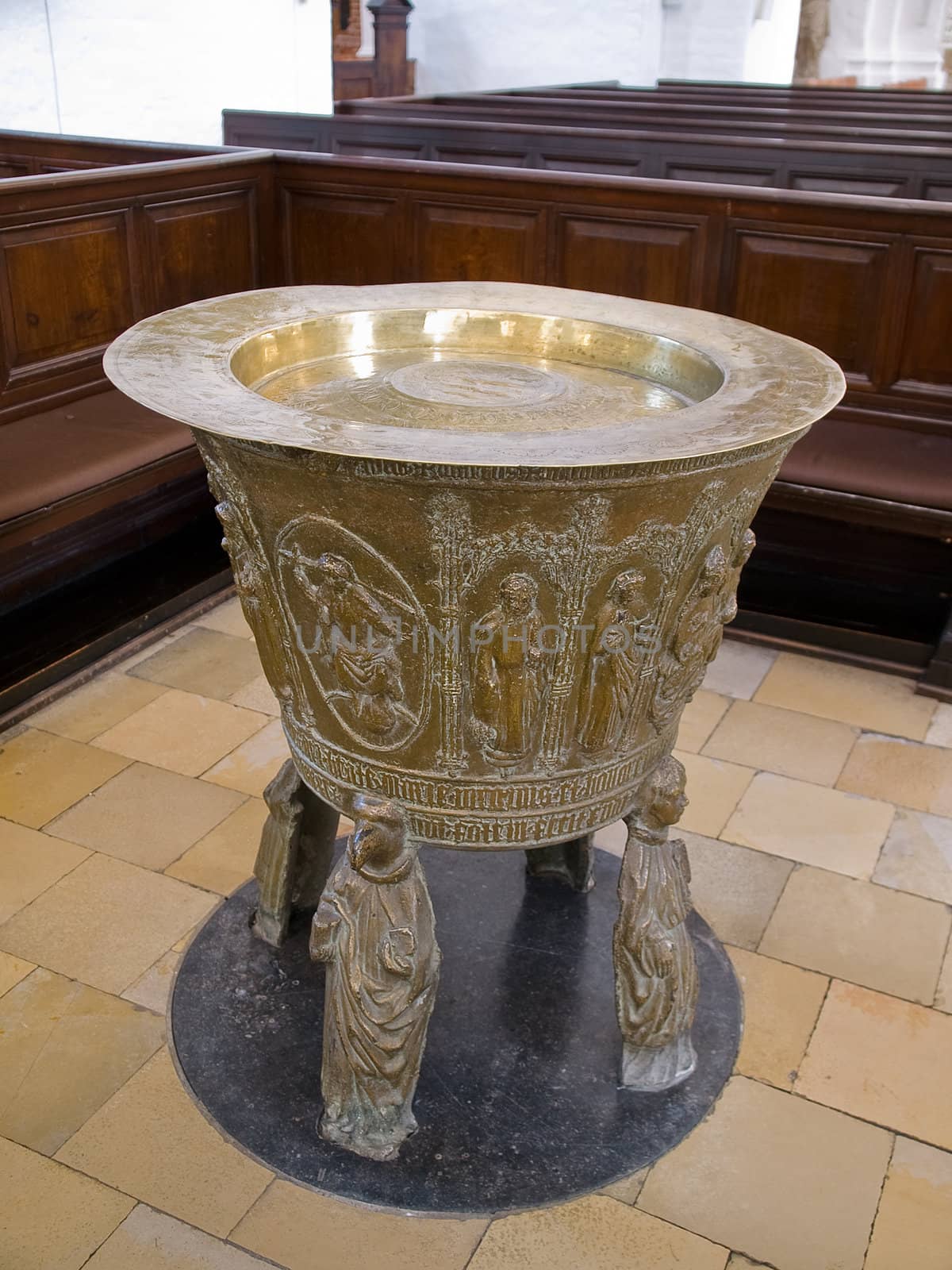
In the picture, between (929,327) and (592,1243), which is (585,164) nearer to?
(929,327)

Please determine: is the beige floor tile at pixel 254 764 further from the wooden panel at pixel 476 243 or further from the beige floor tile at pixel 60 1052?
the wooden panel at pixel 476 243

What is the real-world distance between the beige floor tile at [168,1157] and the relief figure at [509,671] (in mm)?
752

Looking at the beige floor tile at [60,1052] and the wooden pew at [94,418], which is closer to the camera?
the beige floor tile at [60,1052]

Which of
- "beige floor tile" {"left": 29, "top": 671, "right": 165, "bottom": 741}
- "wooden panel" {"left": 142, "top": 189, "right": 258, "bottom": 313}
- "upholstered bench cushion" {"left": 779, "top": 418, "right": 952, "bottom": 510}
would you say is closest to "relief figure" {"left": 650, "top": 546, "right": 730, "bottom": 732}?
"upholstered bench cushion" {"left": 779, "top": 418, "right": 952, "bottom": 510}

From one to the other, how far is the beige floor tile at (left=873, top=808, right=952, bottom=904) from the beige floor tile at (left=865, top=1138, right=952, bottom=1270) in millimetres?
728

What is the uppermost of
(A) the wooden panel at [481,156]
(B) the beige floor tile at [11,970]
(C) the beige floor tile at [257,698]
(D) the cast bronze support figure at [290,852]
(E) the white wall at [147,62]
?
(E) the white wall at [147,62]

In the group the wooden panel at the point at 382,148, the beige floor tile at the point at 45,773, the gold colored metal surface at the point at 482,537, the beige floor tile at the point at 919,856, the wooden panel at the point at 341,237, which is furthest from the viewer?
the wooden panel at the point at 382,148

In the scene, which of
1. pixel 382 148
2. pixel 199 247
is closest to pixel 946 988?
pixel 199 247

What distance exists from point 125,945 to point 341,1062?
2.14 feet

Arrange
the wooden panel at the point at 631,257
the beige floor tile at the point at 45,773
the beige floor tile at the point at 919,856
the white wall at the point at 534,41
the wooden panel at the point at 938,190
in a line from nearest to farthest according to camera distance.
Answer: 1. the beige floor tile at the point at 919,856
2. the beige floor tile at the point at 45,773
3. the wooden panel at the point at 631,257
4. the wooden panel at the point at 938,190
5. the white wall at the point at 534,41

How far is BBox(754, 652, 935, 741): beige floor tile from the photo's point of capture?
3260mm

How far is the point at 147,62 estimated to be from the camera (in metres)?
5.27

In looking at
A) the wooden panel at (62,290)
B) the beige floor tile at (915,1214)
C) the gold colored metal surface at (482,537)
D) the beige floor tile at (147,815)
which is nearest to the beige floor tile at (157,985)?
the beige floor tile at (147,815)

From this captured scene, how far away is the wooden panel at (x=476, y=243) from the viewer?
3963 millimetres
